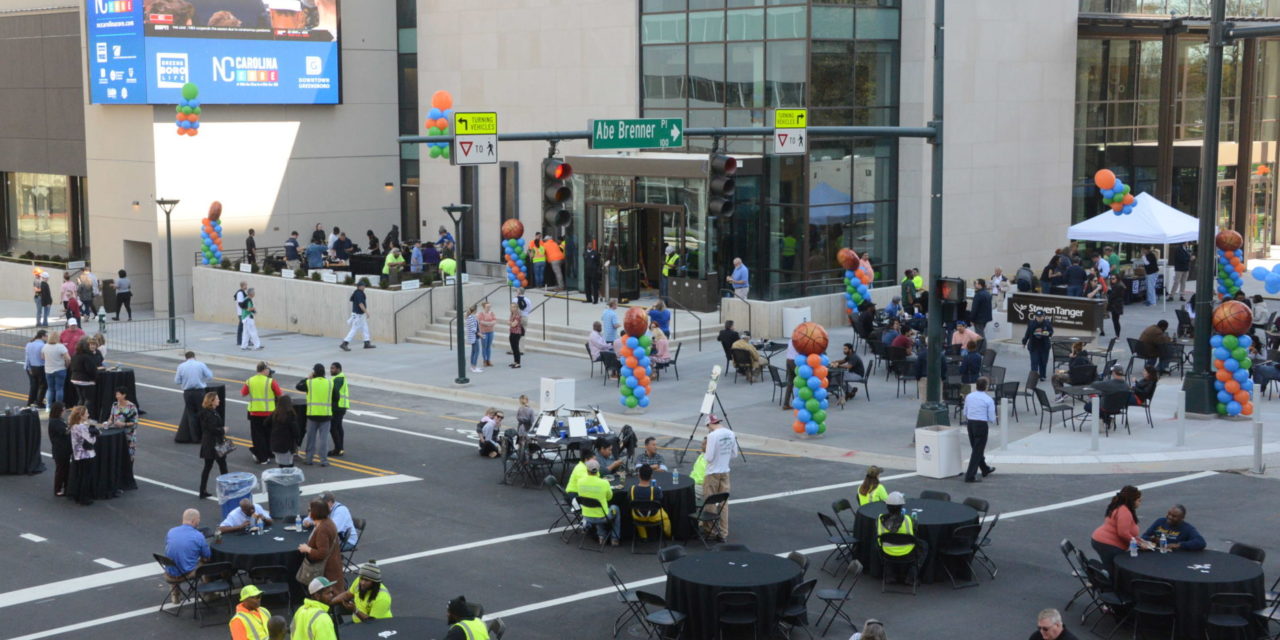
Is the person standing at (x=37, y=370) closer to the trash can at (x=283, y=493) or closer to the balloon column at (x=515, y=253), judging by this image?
the trash can at (x=283, y=493)

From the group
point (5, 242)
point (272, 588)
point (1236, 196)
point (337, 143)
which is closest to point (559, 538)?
point (272, 588)

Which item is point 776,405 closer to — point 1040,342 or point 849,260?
point 1040,342

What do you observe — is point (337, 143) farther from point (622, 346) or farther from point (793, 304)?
point (622, 346)

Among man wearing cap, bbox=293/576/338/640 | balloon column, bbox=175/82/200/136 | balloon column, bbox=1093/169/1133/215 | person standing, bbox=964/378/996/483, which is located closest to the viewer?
man wearing cap, bbox=293/576/338/640

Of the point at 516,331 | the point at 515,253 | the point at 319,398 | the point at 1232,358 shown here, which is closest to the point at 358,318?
the point at 515,253

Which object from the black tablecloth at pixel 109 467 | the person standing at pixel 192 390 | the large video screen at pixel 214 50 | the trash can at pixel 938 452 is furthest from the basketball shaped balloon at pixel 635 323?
the large video screen at pixel 214 50

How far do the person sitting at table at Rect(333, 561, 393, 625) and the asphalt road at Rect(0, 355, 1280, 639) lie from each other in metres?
1.46

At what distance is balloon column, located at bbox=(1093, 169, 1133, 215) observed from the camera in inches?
1293

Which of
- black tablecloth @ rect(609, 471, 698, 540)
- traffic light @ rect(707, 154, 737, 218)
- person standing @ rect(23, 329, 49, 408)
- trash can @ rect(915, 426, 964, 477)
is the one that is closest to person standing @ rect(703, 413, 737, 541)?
black tablecloth @ rect(609, 471, 698, 540)

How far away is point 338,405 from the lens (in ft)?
78.7

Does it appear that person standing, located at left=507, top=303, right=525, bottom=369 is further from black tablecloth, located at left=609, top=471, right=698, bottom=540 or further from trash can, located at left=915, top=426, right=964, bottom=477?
black tablecloth, located at left=609, top=471, right=698, bottom=540

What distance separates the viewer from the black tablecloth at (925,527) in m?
16.9

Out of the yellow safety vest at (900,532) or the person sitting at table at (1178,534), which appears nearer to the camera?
the person sitting at table at (1178,534)

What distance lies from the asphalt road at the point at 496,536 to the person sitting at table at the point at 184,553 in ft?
1.43
